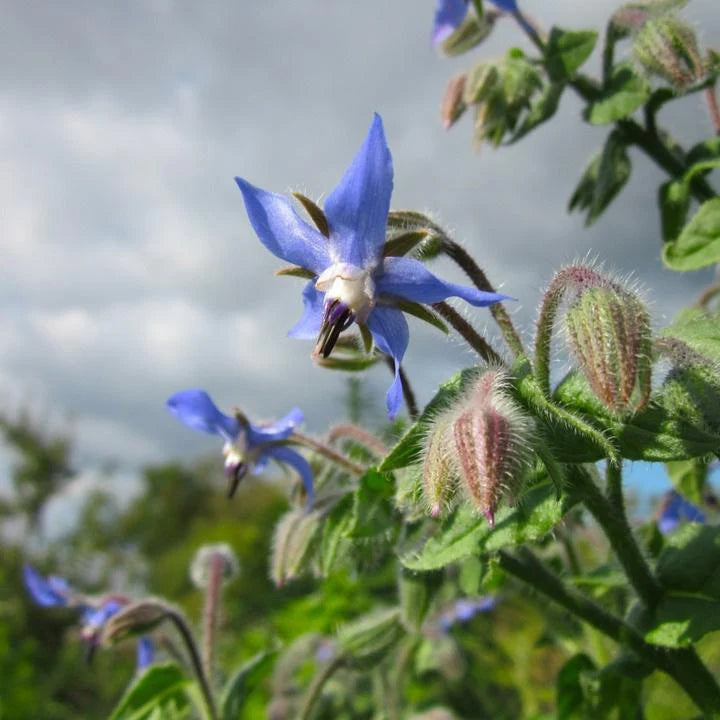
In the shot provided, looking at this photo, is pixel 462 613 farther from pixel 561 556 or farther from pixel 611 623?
pixel 611 623

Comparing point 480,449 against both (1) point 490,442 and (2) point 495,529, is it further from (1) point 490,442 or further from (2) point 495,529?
(2) point 495,529

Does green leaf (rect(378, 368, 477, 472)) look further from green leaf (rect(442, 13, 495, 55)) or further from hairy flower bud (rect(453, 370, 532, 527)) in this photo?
green leaf (rect(442, 13, 495, 55))

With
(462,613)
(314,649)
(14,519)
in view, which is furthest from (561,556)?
(14,519)

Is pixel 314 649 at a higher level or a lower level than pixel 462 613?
lower

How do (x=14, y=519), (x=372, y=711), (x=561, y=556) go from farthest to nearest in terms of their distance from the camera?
(x=14, y=519), (x=372, y=711), (x=561, y=556)

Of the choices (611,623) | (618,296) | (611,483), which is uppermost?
(618,296)
